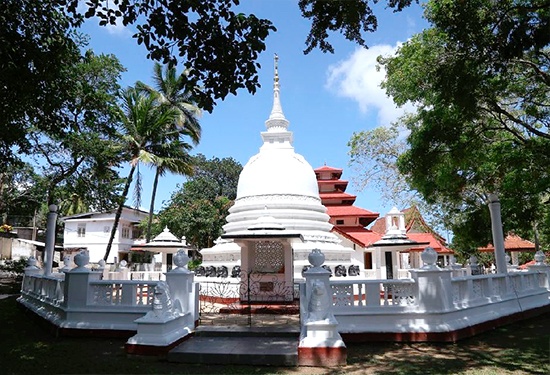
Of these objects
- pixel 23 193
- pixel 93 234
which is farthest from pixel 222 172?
pixel 23 193

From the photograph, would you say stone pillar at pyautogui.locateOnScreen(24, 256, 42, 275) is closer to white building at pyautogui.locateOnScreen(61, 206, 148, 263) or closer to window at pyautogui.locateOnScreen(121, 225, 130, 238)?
white building at pyautogui.locateOnScreen(61, 206, 148, 263)

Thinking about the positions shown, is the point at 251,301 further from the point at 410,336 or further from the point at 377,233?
the point at 377,233

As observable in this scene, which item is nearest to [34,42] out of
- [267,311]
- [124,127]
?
[267,311]

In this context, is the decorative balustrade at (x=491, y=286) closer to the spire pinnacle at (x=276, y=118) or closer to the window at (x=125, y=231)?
the spire pinnacle at (x=276, y=118)

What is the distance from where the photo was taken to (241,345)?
8.30 meters

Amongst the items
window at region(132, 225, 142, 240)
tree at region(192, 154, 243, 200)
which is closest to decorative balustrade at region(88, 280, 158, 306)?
tree at region(192, 154, 243, 200)

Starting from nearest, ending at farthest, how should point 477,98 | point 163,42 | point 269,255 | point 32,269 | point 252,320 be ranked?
point 163,42, point 252,320, point 477,98, point 32,269, point 269,255

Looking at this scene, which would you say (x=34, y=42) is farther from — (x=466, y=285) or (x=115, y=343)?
(x=466, y=285)

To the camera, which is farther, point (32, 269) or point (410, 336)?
point (32, 269)

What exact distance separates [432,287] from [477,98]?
5.81 meters

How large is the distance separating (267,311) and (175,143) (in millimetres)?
17385

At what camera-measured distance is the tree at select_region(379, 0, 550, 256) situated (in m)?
9.61

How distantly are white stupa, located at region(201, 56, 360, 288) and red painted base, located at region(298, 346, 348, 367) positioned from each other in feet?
23.4

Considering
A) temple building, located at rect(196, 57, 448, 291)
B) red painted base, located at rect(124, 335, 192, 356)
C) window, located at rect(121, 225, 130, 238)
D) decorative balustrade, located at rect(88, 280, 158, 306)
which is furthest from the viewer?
window, located at rect(121, 225, 130, 238)
